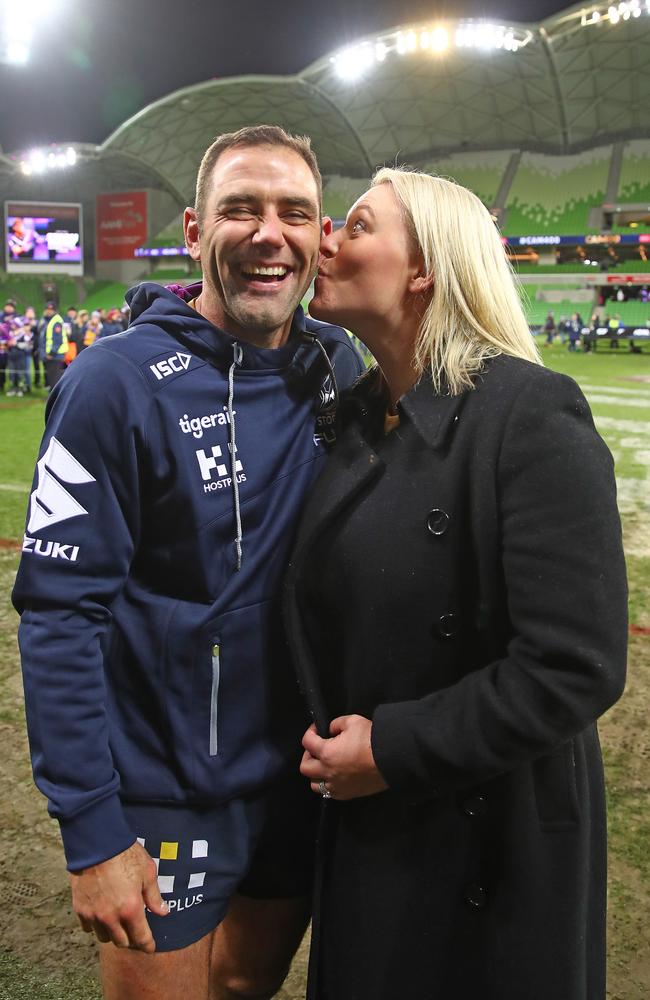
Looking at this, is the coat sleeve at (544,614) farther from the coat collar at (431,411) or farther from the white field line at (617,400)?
the white field line at (617,400)

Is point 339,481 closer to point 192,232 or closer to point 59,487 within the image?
point 59,487

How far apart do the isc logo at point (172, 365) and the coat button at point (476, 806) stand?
1046mm

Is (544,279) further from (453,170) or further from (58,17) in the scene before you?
(58,17)

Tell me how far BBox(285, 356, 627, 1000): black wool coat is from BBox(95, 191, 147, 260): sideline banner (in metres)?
59.0

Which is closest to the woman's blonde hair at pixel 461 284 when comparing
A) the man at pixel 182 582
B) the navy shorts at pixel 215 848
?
the man at pixel 182 582

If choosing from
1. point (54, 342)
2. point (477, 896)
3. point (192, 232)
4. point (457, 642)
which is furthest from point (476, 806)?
point (54, 342)

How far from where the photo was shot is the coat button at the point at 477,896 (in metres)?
1.46

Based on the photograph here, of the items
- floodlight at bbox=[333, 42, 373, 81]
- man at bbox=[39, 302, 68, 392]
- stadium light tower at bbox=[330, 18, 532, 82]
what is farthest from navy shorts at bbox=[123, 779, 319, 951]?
floodlight at bbox=[333, 42, 373, 81]

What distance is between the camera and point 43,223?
172ft

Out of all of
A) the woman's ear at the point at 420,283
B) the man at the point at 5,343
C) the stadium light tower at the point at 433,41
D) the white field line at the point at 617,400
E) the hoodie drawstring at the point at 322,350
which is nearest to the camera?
the woman's ear at the point at 420,283

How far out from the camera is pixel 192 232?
196 cm

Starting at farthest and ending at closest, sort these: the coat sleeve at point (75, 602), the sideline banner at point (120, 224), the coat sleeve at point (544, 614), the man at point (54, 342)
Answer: the sideline banner at point (120, 224)
the man at point (54, 342)
the coat sleeve at point (75, 602)
the coat sleeve at point (544, 614)

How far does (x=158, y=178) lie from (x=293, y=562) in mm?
56983

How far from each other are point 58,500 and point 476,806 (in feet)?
3.24
